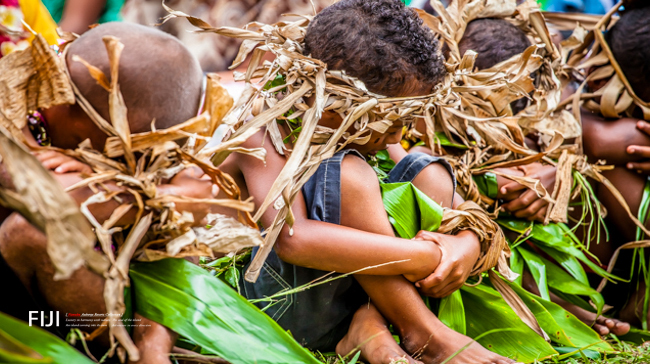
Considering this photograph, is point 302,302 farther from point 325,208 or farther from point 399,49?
point 399,49

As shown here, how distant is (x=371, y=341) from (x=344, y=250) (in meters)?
0.22

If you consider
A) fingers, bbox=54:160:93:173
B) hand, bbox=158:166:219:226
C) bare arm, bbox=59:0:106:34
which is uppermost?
fingers, bbox=54:160:93:173

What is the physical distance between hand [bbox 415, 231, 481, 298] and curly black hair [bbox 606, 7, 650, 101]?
951 millimetres

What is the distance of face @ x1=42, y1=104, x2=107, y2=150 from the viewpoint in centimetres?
91

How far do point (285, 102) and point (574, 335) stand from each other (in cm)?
94

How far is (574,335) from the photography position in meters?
1.36

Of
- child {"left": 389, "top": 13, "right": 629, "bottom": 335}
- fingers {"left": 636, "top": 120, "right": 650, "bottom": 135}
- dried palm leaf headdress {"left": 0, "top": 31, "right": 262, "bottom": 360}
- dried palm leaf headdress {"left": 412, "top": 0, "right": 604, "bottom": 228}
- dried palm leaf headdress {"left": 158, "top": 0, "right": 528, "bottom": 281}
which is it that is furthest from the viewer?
fingers {"left": 636, "top": 120, "right": 650, "bottom": 135}

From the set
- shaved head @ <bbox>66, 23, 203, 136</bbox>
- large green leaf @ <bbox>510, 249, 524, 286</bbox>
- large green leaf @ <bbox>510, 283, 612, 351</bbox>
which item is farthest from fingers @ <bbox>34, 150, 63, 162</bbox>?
large green leaf @ <bbox>510, 249, 524, 286</bbox>

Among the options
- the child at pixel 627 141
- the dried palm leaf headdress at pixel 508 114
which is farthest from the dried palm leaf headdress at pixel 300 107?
the child at pixel 627 141

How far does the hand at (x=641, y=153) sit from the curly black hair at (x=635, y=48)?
0.35 ft

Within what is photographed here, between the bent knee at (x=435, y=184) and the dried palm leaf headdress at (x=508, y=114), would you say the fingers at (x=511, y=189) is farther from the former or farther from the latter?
the bent knee at (x=435, y=184)

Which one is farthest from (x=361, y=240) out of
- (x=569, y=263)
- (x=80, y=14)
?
(x=80, y=14)

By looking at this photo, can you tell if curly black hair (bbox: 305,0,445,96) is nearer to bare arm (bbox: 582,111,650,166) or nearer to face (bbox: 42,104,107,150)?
face (bbox: 42,104,107,150)

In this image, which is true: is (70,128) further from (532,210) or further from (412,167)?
(532,210)
